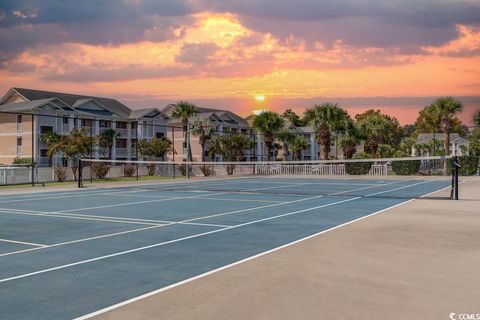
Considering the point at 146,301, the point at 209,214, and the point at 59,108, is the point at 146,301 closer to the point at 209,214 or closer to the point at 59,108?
the point at 209,214

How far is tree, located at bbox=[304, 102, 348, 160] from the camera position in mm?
57188

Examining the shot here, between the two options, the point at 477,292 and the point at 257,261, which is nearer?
the point at 477,292

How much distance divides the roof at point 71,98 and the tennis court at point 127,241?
4311 centimetres

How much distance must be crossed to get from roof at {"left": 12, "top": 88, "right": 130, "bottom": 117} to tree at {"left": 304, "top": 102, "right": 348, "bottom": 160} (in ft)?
97.1

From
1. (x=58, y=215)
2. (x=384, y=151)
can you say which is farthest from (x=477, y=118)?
(x=58, y=215)

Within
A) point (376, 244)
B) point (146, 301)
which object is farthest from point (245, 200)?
point (146, 301)

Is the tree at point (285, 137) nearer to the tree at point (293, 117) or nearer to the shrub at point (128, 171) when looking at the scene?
the shrub at point (128, 171)

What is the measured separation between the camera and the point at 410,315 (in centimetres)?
645

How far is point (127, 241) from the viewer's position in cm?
1288

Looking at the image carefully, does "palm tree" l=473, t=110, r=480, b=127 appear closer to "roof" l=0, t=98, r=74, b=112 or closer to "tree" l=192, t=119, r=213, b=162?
"tree" l=192, t=119, r=213, b=162

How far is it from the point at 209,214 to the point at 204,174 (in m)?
36.1

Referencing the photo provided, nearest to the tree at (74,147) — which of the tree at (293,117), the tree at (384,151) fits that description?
the tree at (384,151)

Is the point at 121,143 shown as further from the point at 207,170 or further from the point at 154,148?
the point at 207,170

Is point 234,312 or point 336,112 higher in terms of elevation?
point 336,112
